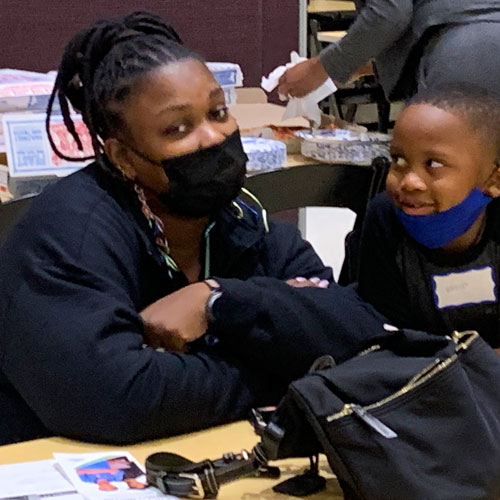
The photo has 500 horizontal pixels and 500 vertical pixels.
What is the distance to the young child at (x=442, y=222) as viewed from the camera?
1452mm

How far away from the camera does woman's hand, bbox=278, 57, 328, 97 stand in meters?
2.38

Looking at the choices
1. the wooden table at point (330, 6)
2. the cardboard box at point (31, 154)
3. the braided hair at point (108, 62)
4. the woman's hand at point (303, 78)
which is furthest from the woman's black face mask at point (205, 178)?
the wooden table at point (330, 6)

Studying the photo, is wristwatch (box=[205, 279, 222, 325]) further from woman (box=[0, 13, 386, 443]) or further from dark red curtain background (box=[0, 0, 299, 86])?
dark red curtain background (box=[0, 0, 299, 86])

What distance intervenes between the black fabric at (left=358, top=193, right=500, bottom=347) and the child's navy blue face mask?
0.12 feet

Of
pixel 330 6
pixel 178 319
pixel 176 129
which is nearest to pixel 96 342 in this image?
pixel 178 319

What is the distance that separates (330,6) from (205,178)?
17.4 feet

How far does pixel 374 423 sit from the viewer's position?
99 cm

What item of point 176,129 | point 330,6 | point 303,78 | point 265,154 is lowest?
point 330,6

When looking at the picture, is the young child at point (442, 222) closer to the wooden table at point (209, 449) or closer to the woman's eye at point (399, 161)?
the woman's eye at point (399, 161)

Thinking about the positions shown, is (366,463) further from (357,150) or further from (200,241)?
(357,150)

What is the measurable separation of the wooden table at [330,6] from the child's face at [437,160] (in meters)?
5.00

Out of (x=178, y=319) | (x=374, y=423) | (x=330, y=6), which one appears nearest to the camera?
(x=374, y=423)

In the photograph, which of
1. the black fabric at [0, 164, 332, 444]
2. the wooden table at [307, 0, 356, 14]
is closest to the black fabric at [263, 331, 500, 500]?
the black fabric at [0, 164, 332, 444]

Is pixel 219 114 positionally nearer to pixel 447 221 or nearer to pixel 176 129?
pixel 176 129
